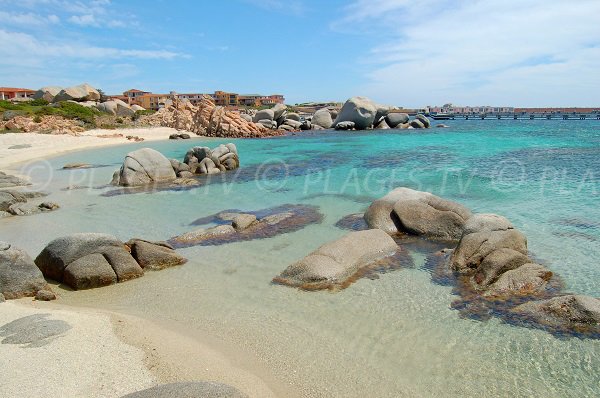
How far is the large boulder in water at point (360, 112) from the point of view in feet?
196

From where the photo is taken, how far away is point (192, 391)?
154 inches

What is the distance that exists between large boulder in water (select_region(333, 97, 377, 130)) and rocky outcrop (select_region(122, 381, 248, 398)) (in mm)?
57936

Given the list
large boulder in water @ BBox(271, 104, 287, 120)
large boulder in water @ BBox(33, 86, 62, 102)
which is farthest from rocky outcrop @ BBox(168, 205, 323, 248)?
large boulder in water @ BBox(33, 86, 62, 102)

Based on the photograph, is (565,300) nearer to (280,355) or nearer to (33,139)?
(280,355)

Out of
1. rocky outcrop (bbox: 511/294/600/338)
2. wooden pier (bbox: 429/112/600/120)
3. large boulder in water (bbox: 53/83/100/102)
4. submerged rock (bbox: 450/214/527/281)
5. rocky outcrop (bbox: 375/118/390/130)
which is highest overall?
large boulder in water (bbox: 53/83/100/102)

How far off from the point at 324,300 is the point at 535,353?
10.3ft

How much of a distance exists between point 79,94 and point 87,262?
2906 inches

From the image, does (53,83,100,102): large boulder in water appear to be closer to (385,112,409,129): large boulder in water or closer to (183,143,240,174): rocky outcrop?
(385,112,409,129): large boulder in water

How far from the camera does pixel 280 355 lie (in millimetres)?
5688

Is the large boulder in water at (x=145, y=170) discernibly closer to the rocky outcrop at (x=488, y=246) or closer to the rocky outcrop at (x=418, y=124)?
the rocky outcrop at (x=488, y=246)

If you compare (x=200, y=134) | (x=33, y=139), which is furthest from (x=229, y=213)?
(x=200, y=134)

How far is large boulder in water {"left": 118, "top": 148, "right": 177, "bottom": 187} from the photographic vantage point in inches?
772

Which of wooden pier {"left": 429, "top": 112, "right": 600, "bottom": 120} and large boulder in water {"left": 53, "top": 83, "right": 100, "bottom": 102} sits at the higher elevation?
large boulder in water {"left": 53, "top": 83, "right": 100, "bottom": 102}

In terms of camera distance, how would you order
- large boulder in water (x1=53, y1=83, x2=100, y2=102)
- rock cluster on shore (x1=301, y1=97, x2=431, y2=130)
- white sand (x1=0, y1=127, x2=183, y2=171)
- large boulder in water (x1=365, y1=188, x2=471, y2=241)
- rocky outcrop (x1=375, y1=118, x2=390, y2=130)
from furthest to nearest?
large boulder in water (x1=53, y1=83, x2=100, y2=102), rocky outcrop (x1=375, y1=118, x2=390, y2=130), rock cluster on shore (x1=301, y1=97, x2=431, y2=130), white sand (x1=0, y1=127, x2=183, y2=171), large boulder in water (x1=365, y1=188, x2=471, y2=241)
